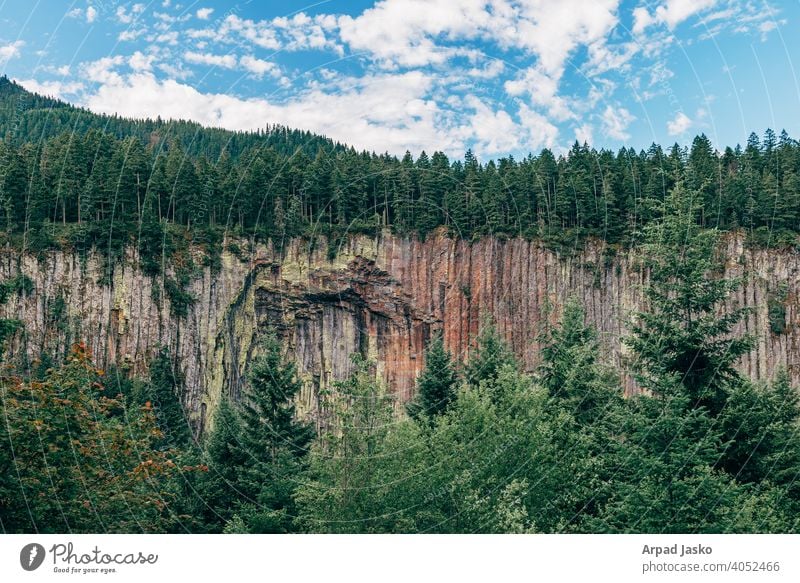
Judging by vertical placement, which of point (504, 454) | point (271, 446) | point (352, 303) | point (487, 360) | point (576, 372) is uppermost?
point (352, 303)

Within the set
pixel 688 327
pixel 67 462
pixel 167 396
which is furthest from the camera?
pixel 167 396

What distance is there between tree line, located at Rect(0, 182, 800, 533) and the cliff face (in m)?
28.8

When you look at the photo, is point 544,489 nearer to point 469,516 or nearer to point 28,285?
point 469,516

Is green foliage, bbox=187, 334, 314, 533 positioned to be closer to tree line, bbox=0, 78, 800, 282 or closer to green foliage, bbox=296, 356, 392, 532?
green foliage, bbox=296, 356, 392, 532

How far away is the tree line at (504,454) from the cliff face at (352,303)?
28.8m

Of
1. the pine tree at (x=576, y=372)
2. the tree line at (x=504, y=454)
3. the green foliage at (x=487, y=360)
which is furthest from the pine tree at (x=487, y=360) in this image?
the tree line at (x=504, y=454)

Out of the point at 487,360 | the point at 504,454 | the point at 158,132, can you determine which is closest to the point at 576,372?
the point at 504,454

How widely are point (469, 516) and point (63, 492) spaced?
33.1 ft

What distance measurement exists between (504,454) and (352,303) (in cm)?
4054

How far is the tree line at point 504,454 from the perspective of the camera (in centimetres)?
1399

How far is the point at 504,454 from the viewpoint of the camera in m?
20.9

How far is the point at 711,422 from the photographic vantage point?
1614 centimetres

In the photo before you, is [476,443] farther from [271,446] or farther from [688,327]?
[271,446]

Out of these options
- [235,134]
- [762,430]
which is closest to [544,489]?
[762,430]
